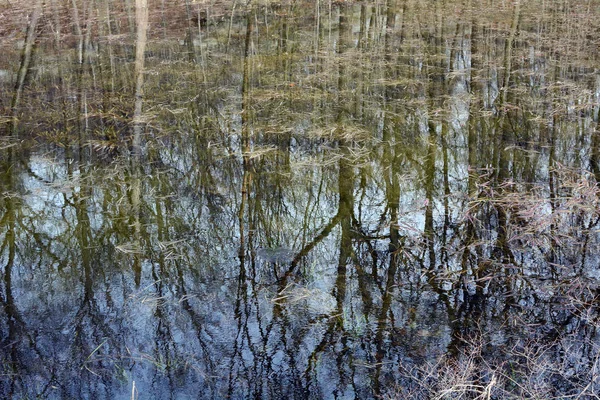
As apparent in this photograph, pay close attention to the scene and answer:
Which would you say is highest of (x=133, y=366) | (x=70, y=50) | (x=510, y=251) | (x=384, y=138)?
(x=70, y=50)

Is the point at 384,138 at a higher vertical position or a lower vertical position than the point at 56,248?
higher

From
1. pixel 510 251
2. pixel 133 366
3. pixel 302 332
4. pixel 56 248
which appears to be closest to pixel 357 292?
pixel 302 332

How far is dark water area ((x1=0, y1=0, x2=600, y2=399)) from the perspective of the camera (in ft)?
9.06

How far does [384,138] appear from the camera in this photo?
5250 mm

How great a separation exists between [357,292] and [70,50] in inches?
270

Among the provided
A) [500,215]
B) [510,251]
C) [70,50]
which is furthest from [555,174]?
[70,50]

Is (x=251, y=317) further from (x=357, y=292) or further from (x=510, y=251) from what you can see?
(x=510, y=251)

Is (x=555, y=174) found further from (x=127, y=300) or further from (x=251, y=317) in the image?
(x=127, y=300)

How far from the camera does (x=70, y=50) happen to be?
8523 mm

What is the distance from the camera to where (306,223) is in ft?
13.2

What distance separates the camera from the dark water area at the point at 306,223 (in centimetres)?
276

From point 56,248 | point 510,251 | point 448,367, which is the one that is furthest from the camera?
point 56,248

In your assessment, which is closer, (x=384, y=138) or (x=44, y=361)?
(x=44, y=361)

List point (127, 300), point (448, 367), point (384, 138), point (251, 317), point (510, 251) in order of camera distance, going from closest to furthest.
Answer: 1. point (448, 367)
2. point (251, 317)
3. point (127, 300)
4. point (510, 251)
5. point (384, 138)
